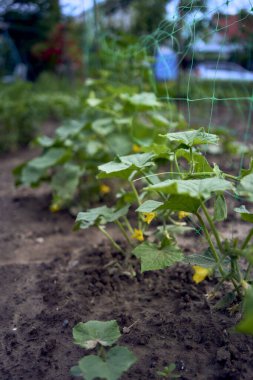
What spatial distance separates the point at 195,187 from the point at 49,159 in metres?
1.81

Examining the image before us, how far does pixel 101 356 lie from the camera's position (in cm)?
144

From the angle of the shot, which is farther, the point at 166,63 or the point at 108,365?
the point at 166,63

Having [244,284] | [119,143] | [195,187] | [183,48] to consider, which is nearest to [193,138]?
[195,187]

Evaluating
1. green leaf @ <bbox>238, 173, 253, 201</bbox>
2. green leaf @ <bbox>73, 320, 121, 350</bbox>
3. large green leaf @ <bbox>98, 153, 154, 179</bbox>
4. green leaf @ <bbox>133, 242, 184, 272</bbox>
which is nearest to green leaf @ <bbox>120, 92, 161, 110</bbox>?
large green leaf @ <bbox>98, 153, 154, 179</bbox>

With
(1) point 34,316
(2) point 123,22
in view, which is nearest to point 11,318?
(1) point 34,316

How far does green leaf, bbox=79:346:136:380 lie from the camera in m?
1.32

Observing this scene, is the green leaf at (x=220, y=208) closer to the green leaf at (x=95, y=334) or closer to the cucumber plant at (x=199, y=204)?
the cucumber plant at (x=199, y=204)

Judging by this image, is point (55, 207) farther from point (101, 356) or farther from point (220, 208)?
point (101, 356)

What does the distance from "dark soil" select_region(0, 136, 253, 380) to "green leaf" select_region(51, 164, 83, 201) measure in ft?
1.21

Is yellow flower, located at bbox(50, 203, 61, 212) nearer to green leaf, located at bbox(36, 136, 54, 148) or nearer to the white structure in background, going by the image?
green leaf, located at bbox(36, 136, 54, 148)

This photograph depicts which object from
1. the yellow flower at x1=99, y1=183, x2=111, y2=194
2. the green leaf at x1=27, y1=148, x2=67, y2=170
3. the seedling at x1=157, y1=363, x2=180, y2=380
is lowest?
the yellow flower at x1=99, y1=183, x2=111, y2=194

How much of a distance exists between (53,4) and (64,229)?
6137 mm

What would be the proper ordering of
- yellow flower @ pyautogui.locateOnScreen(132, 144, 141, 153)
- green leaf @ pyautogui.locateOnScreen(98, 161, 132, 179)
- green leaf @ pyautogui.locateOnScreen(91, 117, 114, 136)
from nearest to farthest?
green leaf @ pyautogui.locateOnScreen(98, 161, 132, 179) < yellow flower @ pyautogui.locateOnScreen(132, 144, 141, 153) < green leaf @ pyautogui.locateOnScreen(91, 117, 114, 136)

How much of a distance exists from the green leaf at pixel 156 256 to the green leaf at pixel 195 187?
37 cm
